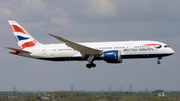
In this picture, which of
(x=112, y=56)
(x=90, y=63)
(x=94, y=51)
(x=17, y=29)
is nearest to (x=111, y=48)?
(x=112, y=56)

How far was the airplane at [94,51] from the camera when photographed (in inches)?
2115

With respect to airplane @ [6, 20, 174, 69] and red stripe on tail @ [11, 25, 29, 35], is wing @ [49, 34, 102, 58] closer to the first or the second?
airplane @ [6, 20, 174, 69]

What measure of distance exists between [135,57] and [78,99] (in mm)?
12400

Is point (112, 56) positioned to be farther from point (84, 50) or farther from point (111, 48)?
point (84, 50)

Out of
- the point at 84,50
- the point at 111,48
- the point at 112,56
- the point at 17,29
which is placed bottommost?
the point at 112,56

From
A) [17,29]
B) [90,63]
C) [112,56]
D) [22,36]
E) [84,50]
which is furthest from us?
[17,29]

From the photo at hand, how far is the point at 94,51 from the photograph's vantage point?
54438 mm

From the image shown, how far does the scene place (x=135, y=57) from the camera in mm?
54250

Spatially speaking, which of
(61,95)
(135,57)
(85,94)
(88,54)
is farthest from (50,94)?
(135,57)

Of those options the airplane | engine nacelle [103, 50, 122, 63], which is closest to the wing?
the airplane

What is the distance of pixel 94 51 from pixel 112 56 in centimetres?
326

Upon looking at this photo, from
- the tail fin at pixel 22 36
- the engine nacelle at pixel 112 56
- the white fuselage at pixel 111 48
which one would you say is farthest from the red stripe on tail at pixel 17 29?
the engine nacelle at pixel 112 56

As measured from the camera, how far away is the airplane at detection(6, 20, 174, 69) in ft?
176

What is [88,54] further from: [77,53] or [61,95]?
[61,95]
